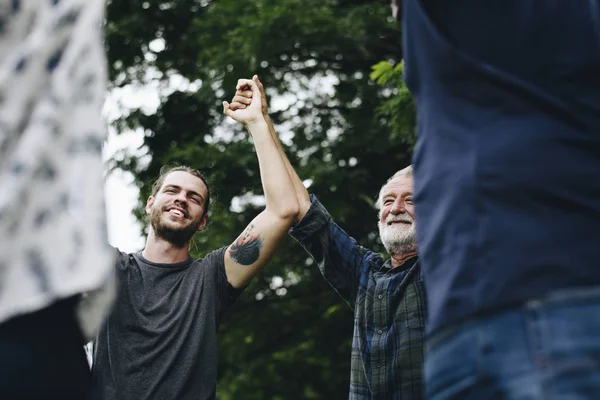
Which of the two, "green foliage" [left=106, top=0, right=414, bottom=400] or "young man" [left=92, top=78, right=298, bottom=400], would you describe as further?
"green foliage" [left=106, top=0, right=414, bottom=400]

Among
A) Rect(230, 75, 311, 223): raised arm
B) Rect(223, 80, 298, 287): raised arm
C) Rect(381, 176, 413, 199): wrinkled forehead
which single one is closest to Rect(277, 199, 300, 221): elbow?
Rect(223, 80, 298, 287): raised arm

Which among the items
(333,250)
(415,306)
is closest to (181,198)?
(333,250)

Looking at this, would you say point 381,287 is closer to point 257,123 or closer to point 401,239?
point 401,239

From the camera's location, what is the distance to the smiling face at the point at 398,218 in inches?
140

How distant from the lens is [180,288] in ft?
10.6

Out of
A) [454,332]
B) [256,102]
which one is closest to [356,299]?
[256,102]

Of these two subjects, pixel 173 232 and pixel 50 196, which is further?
pixel 173 232

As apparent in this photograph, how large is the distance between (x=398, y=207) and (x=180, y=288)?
115 centimetres

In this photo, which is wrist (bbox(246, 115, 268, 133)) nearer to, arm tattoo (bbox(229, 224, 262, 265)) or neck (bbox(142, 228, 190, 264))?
arm tattoo (bbox(229, 224, 262, 265))

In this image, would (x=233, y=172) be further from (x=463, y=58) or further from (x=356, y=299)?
(x=463, y=58)

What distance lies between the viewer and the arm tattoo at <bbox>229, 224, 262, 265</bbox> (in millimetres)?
3369

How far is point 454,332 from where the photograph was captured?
118 cm

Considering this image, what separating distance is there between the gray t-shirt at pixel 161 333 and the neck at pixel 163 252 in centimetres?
6

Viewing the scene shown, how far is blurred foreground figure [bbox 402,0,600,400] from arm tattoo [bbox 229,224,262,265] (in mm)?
2112
